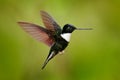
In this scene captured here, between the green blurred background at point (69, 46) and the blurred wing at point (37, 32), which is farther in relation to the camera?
the green blurred background at point (69, 46)

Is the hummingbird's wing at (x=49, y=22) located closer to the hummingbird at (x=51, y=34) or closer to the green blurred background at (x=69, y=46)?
the hummingbird at (x=51, y=34)

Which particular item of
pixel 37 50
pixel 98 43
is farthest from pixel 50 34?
pixel 98 43

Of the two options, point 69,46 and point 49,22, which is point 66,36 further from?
point 69,46

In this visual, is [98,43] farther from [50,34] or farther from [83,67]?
[50,34]

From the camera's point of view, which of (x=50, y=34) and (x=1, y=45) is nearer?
(x=50, y=34)

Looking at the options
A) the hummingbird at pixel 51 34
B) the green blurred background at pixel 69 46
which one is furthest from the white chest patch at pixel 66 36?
the green blurred background at pixel 69 46

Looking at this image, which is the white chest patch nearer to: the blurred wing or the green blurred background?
the blurred wing

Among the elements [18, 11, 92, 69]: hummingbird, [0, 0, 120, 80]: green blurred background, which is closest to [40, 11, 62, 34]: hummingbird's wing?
[18, 11, 92, 69]: hummingbird
